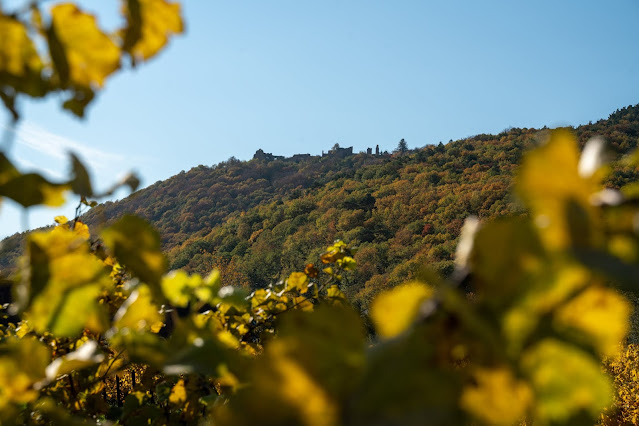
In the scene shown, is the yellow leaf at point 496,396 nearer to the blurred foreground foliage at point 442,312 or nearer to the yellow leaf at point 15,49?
the blurred foreground foliage at point 442,312

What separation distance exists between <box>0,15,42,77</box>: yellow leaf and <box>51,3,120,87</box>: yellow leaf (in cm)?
3

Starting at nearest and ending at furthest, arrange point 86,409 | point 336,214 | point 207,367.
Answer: point 207,367, point 86,409, point 336,214

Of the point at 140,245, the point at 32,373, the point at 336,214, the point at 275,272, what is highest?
the point at 140,245

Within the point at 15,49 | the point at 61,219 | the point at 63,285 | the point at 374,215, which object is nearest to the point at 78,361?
the point at 63,285

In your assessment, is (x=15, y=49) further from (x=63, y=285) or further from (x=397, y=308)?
(x=397, y=308)

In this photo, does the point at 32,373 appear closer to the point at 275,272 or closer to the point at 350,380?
the point at 350,380

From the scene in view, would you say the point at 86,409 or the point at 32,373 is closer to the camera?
the point at 32,373

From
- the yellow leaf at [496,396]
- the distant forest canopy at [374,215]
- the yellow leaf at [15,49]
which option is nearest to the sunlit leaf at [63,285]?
the yellow leaf at [15,49]

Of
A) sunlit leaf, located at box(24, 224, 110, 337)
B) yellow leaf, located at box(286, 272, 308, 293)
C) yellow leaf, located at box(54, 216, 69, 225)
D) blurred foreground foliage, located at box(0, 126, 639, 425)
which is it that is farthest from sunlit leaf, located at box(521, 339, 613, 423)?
yellow leaf, located at box(54, 216, 69, 225)

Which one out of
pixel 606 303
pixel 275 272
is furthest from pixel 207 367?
pixel 275 272

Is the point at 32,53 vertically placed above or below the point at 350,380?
above

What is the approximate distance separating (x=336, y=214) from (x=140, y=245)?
1990cm

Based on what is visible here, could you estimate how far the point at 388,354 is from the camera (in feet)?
0.64

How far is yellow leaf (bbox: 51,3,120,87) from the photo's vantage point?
332 mm
